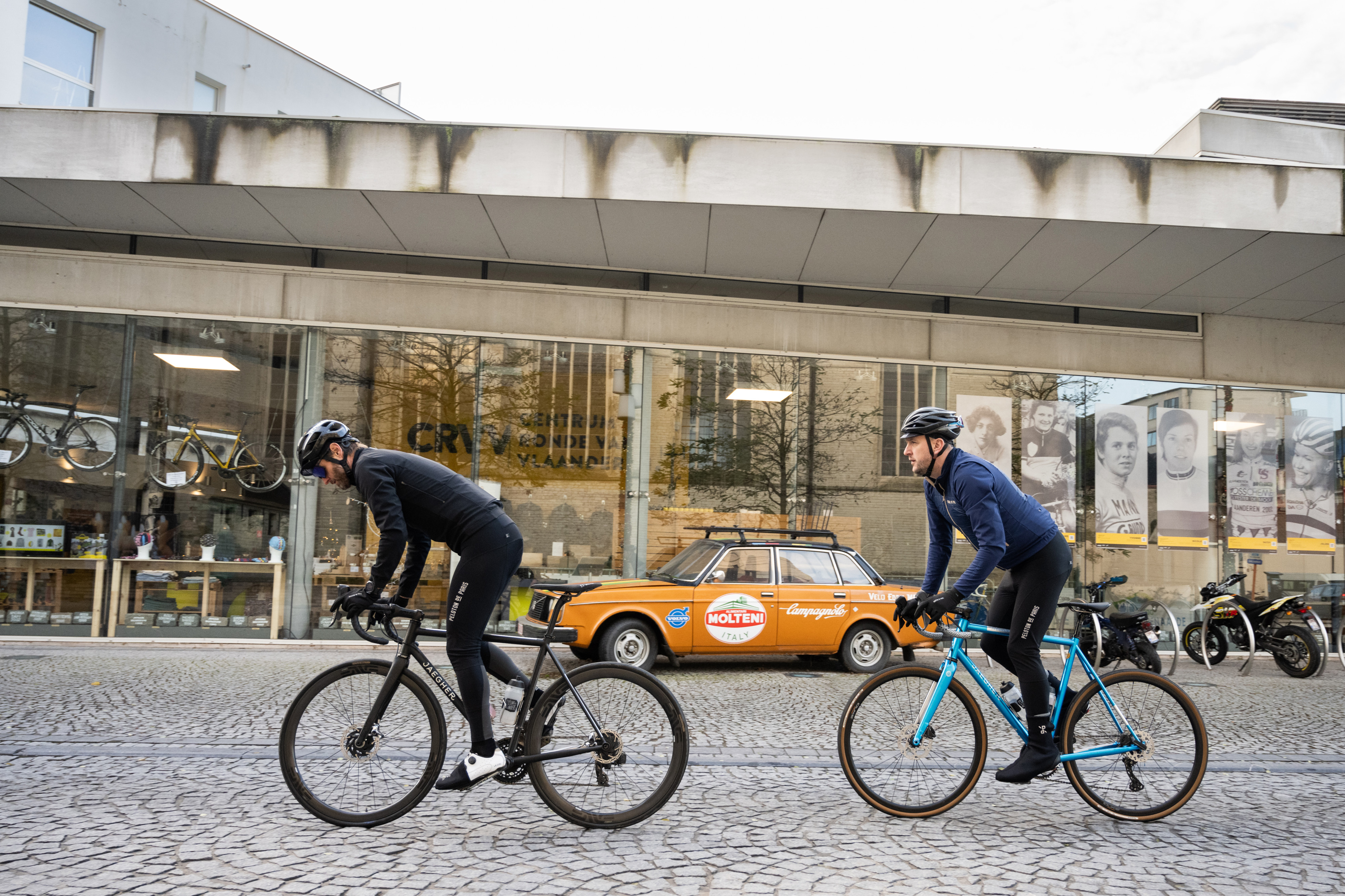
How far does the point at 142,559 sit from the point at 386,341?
4337 mm

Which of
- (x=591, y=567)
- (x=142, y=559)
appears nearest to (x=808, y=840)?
(x=591, y=567)

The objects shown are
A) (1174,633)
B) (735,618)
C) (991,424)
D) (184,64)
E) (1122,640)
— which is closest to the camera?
(1122,640)

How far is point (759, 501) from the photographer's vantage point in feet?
43.0

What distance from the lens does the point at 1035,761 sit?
421cm

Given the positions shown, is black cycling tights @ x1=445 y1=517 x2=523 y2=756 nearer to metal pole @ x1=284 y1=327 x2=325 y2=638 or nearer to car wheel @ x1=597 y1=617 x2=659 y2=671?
car wheel @ x1=597 y1=617 x2=659 y2=671

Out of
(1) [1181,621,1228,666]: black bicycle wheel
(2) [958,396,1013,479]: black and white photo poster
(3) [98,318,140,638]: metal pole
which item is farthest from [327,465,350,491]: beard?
(2) [958,396,1013,479]: black and white photo poster

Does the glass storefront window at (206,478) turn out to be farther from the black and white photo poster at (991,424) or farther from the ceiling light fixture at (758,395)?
the black and white photo poster at (991,424)

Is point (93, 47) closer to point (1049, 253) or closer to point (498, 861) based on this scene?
point (1049, 253)

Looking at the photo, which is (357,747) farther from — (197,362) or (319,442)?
(197,362)

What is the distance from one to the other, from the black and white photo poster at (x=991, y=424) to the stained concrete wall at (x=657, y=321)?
24.0 inches

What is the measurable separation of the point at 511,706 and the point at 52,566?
11.0m

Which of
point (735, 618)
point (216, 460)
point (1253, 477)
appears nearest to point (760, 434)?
point (735, 618)

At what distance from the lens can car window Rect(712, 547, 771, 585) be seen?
9.34 metres

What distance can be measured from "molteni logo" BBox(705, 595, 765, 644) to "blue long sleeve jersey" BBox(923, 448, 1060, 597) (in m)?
4.74
